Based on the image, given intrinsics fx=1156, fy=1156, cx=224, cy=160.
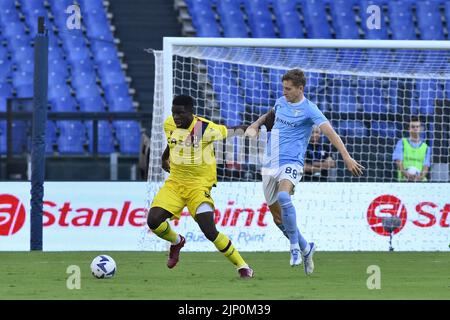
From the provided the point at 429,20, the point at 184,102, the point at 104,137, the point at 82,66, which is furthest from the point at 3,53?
the point at 184,102

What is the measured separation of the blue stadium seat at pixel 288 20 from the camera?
1047 inches

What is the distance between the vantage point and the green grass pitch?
9.32 metres

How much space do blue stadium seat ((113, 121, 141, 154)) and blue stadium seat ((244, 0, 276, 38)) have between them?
23.4 feet

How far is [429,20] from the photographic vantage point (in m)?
27.1

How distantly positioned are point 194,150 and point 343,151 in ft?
4.92

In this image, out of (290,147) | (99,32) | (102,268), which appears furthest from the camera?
(99,32)

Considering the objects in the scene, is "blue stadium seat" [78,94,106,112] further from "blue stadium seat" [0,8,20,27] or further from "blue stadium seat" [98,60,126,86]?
"blue stadium seat" [0,8,20,27]

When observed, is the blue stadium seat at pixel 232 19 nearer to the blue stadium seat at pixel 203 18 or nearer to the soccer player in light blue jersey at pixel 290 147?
the blue stadium seat at pixel 203 18

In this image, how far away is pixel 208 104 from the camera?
18.8m

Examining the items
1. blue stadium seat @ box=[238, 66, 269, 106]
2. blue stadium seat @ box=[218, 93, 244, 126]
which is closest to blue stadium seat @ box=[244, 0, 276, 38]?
blue stadium seat @ box=[238, 66, 269, 106]

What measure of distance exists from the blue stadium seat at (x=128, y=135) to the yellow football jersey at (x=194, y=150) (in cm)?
753

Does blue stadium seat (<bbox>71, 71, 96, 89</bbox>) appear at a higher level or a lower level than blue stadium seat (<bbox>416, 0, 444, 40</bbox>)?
lower

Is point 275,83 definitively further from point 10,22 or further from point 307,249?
point 10,22
